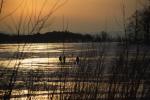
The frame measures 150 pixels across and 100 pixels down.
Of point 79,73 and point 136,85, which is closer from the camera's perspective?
point 136,85

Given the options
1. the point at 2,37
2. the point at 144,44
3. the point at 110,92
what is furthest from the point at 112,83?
the point at 2,37

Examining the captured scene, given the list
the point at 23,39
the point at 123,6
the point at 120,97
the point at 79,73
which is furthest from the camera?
the point at 79,73

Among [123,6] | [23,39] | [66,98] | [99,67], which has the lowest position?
[66,98]

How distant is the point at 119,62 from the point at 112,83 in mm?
330

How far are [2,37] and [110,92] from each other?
1.84 meters

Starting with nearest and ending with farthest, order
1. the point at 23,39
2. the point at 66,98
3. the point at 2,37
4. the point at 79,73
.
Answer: the point at 23,39 < the point at 2,37 < the point at 66,98 < the point at 79,73

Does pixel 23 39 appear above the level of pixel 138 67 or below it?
above

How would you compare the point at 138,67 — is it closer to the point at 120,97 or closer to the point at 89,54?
the point at 120,97

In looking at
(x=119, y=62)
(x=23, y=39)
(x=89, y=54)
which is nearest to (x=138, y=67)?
(x=119, y=62)

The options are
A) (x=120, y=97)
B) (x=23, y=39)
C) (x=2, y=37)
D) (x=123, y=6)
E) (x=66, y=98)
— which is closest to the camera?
(x=23, y=39)

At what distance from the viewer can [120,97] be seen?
6.47 meters

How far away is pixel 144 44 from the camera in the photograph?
6.77 metres

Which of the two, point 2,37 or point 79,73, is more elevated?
point 2,37

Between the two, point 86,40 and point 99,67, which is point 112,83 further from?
point 86,40
